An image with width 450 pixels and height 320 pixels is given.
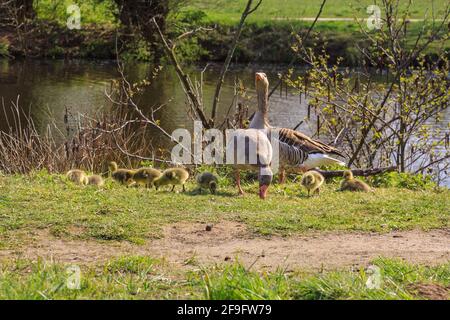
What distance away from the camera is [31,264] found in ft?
20.7

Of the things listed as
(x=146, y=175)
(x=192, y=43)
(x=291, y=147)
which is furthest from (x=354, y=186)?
(x=192, y=43)

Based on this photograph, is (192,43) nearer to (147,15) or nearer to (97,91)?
(147,15)

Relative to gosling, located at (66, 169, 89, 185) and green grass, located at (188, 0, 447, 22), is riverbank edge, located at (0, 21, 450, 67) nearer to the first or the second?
green grass, located at (188, 0, 447, 22)

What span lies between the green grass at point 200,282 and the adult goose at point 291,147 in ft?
16.6

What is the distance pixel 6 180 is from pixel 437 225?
525 centimetres

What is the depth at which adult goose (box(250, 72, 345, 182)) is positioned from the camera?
11.4m

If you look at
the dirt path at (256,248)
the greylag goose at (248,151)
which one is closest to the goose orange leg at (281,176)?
the greylag goose at (248,151)

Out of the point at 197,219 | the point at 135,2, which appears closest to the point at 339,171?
the point at 197,219

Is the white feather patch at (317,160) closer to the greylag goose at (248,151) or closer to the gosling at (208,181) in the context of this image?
the greylag goose at (248,151)

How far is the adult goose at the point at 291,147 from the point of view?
11445 mm

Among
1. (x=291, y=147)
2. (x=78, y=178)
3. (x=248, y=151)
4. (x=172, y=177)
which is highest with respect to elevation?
(x=248, y=151)

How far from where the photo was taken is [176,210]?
866 cm

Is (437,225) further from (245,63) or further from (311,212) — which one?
(245,63)

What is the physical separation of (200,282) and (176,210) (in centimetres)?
305
